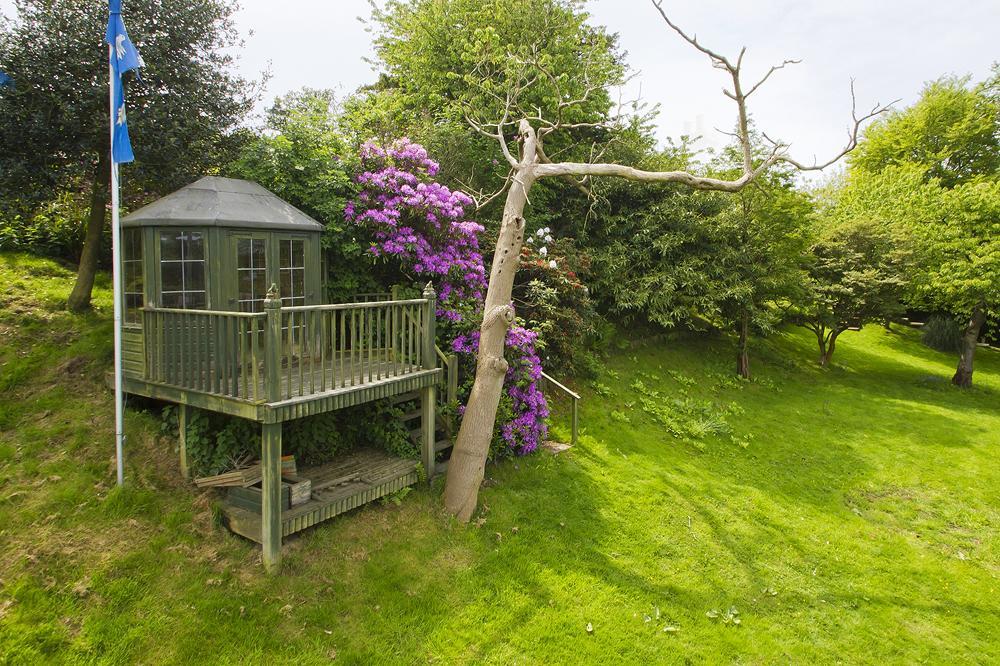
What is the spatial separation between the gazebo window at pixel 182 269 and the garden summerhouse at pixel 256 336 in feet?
0.04

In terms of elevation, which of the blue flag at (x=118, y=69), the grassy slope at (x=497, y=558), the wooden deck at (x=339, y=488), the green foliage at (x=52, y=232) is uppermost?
the blue flag at (x=118, y=69)

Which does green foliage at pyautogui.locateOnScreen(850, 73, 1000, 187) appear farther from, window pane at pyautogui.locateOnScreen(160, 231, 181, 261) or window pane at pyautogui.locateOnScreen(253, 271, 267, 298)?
window pane at pyautogui.locateOnScreen(160, 231, 181, 261)

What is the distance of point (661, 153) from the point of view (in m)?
15.3

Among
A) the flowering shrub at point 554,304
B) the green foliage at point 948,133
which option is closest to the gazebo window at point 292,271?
the flowering shrub at point 554,304

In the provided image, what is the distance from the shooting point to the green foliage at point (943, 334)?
70.8 feet

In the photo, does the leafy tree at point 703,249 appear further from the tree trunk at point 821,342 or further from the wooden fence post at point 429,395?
the wooden fence post at point 429,395

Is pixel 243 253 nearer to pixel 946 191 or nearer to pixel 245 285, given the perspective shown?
pixel 245 285

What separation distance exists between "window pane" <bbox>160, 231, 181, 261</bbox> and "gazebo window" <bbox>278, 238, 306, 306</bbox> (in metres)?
1.05

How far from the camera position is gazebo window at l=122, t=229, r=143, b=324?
572cm

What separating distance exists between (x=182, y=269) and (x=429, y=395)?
311 centimetres

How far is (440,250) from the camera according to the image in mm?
8406

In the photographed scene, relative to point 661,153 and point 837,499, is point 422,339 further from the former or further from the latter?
point 661,153

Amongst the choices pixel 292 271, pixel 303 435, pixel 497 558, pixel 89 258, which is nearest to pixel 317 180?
pixel 292 271

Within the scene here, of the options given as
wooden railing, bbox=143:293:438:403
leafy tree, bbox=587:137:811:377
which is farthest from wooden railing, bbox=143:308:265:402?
leafy tree, bbox=587:137:811:377
